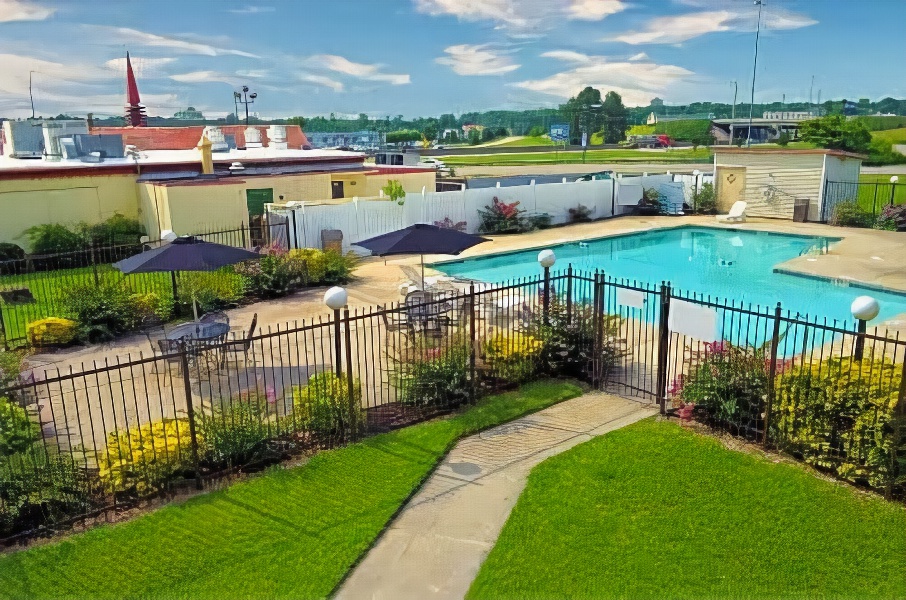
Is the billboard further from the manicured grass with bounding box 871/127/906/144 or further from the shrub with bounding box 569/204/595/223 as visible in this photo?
the shrub with bounding box 569/204/595/223

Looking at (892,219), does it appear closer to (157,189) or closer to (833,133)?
(157,189)

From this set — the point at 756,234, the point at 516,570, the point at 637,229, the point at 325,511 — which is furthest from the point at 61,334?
the point at 756,234

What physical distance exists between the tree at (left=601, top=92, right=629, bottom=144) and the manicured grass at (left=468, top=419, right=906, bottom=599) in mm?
129851

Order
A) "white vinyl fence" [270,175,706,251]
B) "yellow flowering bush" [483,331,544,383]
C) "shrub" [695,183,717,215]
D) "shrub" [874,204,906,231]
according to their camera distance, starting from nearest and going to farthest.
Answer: "yellow flowering bush" [483,331,544,383] → "white vinyl fence" [270,175,706,251] → "shrub" [874,204,906,231] → "shrub" [695,183,717,215]

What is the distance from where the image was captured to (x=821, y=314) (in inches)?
567

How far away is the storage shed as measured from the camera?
2538 cm

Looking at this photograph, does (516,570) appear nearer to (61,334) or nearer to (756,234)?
(61,334)

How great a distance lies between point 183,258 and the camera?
35.6 feet

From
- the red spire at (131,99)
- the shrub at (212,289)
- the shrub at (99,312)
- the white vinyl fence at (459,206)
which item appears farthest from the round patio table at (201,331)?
the red spire at (131,99)

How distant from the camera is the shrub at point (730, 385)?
785 cm

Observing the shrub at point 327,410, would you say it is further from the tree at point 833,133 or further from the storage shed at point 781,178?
the tree at point 833,133

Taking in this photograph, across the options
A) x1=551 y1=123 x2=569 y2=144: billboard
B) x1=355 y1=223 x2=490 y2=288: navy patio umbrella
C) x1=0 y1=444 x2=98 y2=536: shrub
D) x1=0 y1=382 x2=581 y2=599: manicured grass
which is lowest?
x1=0 y1=382 x2=581 y2=599: manicured grass

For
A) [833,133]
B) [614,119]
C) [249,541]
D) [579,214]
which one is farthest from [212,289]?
[614,119]

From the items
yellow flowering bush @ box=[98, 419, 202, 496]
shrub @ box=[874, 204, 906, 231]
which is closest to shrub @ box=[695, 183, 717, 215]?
shrub @ box=[874, 204, 906, 231]
